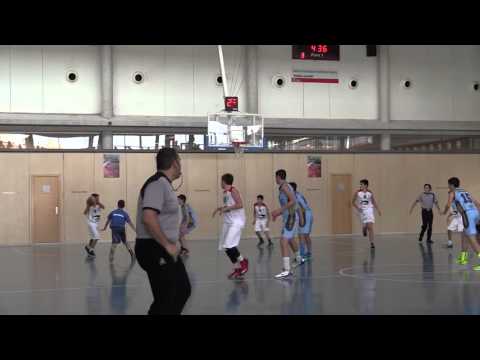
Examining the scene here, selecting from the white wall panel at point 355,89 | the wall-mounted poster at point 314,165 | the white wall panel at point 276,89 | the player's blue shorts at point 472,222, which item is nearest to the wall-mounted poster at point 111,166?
the white wall panel at point 276,89

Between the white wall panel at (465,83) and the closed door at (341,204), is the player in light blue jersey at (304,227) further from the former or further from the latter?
the white wall panel at (465,83)

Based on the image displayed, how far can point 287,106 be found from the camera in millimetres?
28438

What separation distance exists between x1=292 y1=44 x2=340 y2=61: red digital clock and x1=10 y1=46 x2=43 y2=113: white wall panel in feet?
35.6

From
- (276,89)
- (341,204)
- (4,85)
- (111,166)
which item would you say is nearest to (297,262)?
(111,166)

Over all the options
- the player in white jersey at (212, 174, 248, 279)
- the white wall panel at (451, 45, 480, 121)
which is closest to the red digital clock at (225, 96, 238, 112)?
the player in white jersey at (212, 174, 248, 279)

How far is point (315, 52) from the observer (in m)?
25.2

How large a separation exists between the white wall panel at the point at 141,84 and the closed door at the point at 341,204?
8.69m

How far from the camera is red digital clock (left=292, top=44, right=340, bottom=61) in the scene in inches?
985

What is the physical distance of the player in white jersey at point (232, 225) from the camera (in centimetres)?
1233

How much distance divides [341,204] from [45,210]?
43.5 feet

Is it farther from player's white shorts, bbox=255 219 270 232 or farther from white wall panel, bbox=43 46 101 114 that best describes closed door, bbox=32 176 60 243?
player's white shorts, bbox=255 219 270 232

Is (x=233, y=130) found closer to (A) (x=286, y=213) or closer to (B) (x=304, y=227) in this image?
(B) (x=304, y=227)
